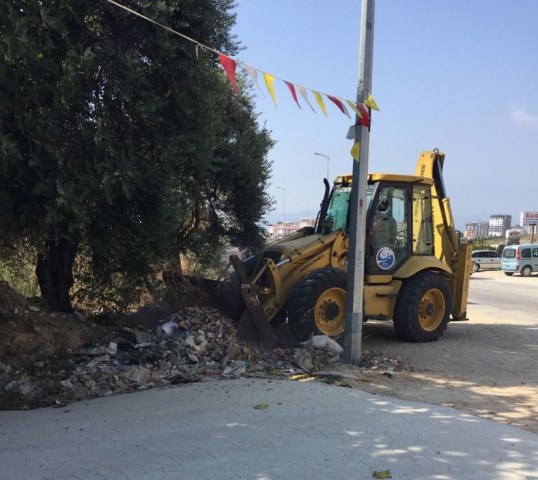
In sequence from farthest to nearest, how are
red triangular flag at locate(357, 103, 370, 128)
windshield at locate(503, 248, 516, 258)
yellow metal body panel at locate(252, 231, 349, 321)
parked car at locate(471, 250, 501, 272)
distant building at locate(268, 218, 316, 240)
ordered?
parked car at locate(471, 250, 501, 272)
windshield at locate(503, 248, 516, 258)
distant building at locate(268, 218, 316, 240)
yellow metal body panel at locate(252, 231, 349, 321)
red triangular flag at locate(357, 103, 370, 128)

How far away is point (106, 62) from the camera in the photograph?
761cm

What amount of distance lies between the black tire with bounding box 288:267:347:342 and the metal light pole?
2.66 feet

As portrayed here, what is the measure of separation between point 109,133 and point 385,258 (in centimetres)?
516

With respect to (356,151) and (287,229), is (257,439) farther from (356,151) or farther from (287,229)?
(287,229)

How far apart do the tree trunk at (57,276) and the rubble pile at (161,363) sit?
1321 mm

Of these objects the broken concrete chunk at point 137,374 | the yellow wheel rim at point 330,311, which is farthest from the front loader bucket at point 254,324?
the broken concrete chunk at point 137,374

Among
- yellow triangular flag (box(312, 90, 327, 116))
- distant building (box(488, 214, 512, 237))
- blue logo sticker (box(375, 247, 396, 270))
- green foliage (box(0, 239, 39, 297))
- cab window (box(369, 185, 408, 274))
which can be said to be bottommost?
green foliage (box(0, 239, 39, 297))

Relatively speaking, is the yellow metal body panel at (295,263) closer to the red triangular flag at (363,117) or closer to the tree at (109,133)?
the tree at (109,133)

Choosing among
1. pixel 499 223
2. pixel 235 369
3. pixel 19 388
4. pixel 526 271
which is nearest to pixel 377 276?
pixel 235 369

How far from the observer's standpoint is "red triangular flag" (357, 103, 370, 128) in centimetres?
739

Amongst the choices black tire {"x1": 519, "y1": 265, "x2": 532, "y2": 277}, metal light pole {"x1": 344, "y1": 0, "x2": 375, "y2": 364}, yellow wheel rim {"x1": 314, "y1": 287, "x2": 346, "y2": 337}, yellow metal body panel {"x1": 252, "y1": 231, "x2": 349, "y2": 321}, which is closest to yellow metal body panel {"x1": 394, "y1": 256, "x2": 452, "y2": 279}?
yellow metal body panel {"x1": 252, "y1": 231, "x2": 349, "y2": 321}

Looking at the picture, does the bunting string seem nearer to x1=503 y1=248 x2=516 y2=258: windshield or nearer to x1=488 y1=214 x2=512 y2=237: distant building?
x1=503 y1=248 x2=516 y2=258: windshield

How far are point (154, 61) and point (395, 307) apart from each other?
5.72 metres

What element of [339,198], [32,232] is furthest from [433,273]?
[32,232]
